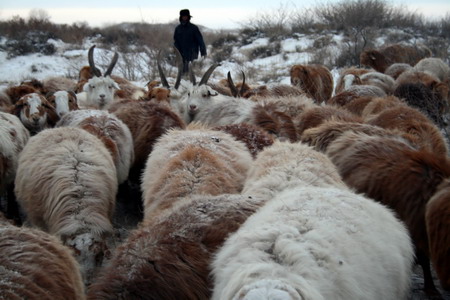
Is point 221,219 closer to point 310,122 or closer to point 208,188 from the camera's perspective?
point 208,188

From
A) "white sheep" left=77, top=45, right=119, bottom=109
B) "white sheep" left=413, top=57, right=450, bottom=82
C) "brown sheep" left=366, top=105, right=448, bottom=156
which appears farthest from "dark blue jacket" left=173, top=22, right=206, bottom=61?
"brown sheep" left=366, top=105, right=448, bottom=156

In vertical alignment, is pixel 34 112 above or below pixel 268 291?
below

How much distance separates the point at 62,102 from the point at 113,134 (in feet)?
5.87

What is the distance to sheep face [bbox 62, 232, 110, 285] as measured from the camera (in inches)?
148

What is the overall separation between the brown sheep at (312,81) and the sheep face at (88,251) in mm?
8923

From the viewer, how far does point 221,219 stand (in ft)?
9.09

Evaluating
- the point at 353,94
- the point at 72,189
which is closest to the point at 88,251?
the point at 72,189

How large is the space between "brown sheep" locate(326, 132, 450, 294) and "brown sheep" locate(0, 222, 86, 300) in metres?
2.51

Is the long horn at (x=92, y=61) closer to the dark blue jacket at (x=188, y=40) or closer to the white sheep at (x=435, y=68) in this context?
the dark blue jacket at (x=188, y=40)

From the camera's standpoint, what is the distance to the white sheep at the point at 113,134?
5.64 m

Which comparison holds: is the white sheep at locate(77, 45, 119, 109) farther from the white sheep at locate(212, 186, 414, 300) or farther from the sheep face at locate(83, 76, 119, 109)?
the white sheep at locate(212, 186, 414, 300)

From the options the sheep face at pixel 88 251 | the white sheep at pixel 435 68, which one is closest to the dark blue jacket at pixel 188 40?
the white sheep at pixel 435 68

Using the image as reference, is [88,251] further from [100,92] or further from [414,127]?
[100,92]

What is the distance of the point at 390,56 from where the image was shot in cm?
1686
